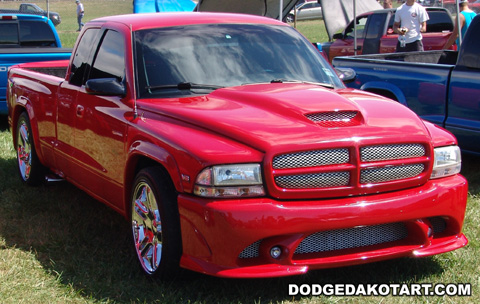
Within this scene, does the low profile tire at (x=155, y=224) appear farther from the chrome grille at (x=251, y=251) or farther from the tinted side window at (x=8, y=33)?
the tinted side window at (x=8, y=33)

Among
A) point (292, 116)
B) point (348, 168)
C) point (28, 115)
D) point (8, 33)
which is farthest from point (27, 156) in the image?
point (8, 33)

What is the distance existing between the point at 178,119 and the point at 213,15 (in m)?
1.46

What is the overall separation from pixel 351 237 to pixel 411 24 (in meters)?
8.31

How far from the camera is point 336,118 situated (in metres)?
4.00

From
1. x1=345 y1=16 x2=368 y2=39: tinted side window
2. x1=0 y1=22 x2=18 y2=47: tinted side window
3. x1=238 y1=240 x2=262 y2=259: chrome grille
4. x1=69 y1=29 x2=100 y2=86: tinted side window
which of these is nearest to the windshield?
x1=69 y1=29 x2=100 y2=86: tinted side window

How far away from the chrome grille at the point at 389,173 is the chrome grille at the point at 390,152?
0.20 ft

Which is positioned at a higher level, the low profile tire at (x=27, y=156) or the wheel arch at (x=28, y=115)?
the wheel arch at (x=28, y=115)

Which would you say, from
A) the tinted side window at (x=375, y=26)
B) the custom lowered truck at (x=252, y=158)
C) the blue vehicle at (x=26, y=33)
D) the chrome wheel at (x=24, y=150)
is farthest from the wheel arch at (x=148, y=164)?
the tinted side window at (x=375, y=26)

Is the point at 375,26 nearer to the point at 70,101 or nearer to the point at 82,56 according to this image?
the point at 82,56

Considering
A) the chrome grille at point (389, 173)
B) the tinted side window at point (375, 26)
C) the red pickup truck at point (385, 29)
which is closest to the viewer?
the chrome grille at point (389, 173)

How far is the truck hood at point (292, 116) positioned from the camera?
12.4ft

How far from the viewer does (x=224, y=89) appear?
456 centimetres

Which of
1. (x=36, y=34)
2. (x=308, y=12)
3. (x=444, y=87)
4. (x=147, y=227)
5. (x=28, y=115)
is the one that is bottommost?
(x=308, y=12)

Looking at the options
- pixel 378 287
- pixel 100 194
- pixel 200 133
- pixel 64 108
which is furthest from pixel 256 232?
pixel 64 108
